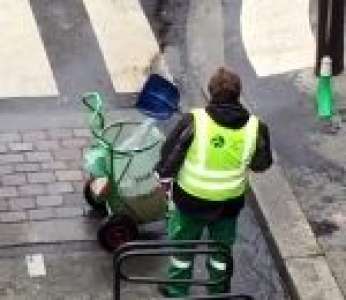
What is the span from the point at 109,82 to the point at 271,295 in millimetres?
3855

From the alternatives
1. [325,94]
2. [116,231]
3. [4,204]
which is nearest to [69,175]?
[4,204]

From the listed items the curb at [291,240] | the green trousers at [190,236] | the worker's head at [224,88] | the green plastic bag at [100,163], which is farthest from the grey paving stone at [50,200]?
the worker's head at [224,88]

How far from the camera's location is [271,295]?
8.40m

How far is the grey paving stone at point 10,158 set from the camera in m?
9.80

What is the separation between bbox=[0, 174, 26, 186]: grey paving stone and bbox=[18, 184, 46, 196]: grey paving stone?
0.08 metres

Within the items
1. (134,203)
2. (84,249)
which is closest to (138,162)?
(134,203)

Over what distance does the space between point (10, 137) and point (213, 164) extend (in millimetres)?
3303

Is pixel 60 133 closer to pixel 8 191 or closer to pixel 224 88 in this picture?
pixel 8 191

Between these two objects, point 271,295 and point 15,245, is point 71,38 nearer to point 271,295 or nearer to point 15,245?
point 15,245

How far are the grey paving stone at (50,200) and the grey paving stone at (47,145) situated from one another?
0.82 metres

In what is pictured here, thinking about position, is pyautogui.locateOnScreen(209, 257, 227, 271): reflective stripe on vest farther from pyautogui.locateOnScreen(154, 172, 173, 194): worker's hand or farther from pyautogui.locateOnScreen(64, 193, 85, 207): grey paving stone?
pyautogui.locateOnScreen(64, 193, 85, 207): grey paving stone

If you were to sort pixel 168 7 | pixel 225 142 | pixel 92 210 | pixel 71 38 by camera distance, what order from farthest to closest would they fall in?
pixel 168 7, pixel 71 38, pixel 92 210, pixel 225 142

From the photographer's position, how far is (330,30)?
11.0m

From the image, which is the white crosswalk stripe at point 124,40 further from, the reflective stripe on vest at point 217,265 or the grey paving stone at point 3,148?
the reflective stripe on vest at point 217,265
